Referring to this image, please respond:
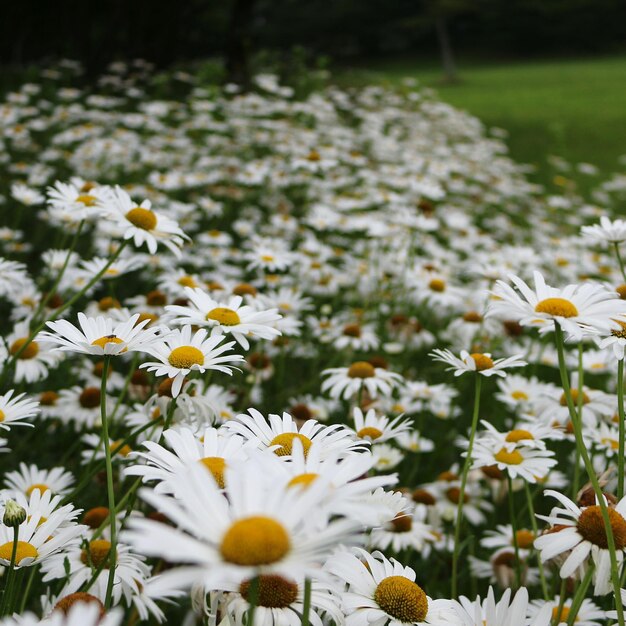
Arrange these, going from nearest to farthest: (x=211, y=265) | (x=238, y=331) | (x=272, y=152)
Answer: (x=238, y=331), (x=211, y=265), (x=272, y=152)

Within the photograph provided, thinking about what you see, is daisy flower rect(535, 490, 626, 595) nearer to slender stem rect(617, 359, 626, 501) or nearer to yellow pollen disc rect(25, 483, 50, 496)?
slender stem rect(617, 359, 626, 501)

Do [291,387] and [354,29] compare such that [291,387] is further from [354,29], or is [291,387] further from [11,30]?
[354,29]

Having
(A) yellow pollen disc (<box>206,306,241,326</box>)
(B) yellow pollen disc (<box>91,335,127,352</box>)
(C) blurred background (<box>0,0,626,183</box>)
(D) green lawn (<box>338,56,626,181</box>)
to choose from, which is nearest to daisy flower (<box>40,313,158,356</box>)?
(B) yellow pollen disc (<box>91,335,127,352</box>)

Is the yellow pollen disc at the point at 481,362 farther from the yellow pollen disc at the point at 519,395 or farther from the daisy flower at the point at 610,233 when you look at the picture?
the yellow pollen disc at the point at 519,395

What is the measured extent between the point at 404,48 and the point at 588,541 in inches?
1793

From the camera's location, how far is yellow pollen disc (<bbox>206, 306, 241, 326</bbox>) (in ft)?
5.36

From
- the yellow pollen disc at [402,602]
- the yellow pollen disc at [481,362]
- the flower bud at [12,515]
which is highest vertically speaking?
the yellow pollen disc at [481,362]

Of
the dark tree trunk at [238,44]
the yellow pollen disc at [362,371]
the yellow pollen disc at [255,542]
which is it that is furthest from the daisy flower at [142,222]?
the dark tree trunk at [238,44]

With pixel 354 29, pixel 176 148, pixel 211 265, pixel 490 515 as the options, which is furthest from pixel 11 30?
pixel 354 29

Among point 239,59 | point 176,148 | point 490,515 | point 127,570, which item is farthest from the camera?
point 239,59

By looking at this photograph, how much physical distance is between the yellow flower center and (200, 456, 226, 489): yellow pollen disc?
15 cm

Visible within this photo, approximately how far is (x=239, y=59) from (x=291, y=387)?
8.08 meters

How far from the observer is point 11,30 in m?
13.6

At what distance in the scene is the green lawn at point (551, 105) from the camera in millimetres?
13500
